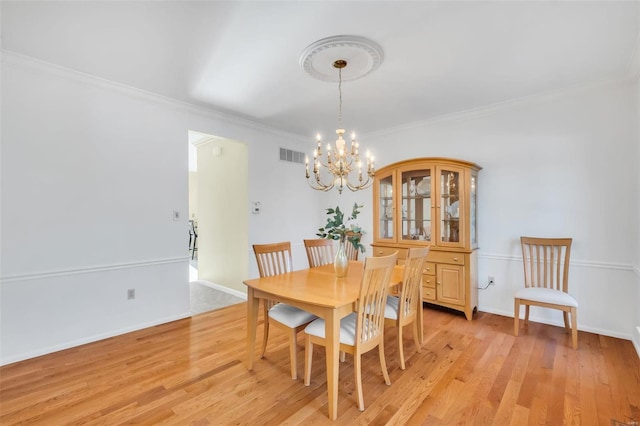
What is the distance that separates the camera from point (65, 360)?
252 centimetres

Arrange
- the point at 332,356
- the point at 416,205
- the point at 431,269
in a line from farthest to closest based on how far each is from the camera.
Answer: the point at 416,205 → the point at 431,269 → the point at 332,356

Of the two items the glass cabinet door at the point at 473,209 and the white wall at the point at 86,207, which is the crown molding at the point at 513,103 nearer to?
the glass cabinet door at the point at 473,209

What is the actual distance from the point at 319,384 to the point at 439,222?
237cm

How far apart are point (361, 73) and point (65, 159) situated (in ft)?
9.32

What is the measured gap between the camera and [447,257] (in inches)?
139

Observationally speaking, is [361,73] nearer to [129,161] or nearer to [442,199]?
[442,199]

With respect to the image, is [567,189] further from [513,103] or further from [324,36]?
[324,36]

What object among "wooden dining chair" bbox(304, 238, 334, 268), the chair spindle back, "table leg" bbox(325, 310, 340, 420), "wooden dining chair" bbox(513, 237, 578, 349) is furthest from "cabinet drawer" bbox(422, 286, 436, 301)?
"table leg" bbox(325, 310, 340, 420)

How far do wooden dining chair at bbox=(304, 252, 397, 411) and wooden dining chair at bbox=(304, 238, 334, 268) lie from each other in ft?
3.53

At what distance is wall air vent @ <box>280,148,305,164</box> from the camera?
15.3ft

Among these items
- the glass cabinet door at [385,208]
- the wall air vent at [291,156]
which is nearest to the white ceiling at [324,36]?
the glass cabinet door at [385,208]

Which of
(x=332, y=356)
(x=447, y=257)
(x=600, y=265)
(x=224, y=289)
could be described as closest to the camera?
(x=332, y=356)

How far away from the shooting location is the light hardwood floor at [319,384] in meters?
1.83

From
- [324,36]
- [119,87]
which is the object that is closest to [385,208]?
[324,36]
